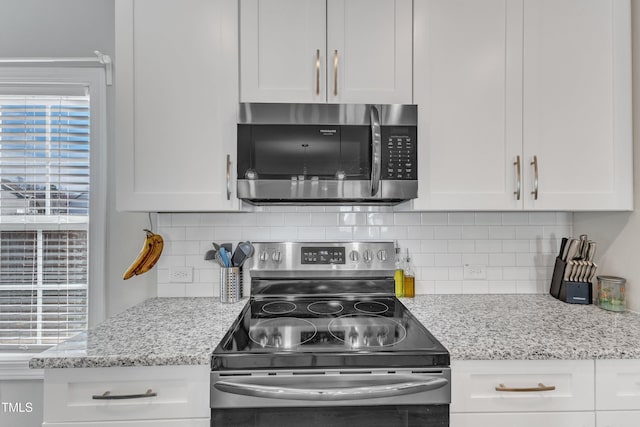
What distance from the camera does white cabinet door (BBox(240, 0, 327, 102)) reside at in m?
1.40

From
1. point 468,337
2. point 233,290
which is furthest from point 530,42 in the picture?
point 233,290

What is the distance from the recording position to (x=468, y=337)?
3.74 feet

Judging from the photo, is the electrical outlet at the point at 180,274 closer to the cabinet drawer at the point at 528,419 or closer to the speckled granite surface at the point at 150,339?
the speckled granite surface at the point at 150,339

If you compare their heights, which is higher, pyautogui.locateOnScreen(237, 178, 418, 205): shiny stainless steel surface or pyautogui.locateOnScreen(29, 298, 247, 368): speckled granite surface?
pyautogui.locateOnScreen(237, 178, 418, 205): shiny stainless steel surface

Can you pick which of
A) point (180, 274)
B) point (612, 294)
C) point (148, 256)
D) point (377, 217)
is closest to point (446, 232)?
point (377, 217)

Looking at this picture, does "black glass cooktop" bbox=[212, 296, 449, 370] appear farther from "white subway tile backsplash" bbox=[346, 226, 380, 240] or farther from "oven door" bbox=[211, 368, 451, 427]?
"white subway tile backsplash" bbox=[346, 226, 380, 240]

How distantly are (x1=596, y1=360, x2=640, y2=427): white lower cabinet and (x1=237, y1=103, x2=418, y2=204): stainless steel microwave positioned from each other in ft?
2.86

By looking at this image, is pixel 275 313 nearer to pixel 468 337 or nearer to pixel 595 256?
pixel 468 337

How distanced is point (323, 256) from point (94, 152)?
1.37 metres

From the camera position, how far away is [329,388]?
100 cm

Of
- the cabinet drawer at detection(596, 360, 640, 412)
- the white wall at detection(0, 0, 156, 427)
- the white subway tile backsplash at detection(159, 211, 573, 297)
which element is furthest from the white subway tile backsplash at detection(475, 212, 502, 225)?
the white wall at detection(0, 0, 156, 427)

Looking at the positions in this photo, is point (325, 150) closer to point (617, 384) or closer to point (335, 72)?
point (335, 72)

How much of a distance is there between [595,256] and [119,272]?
2.50 m

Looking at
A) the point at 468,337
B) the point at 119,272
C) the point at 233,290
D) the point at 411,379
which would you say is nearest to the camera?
the point at 411,379
